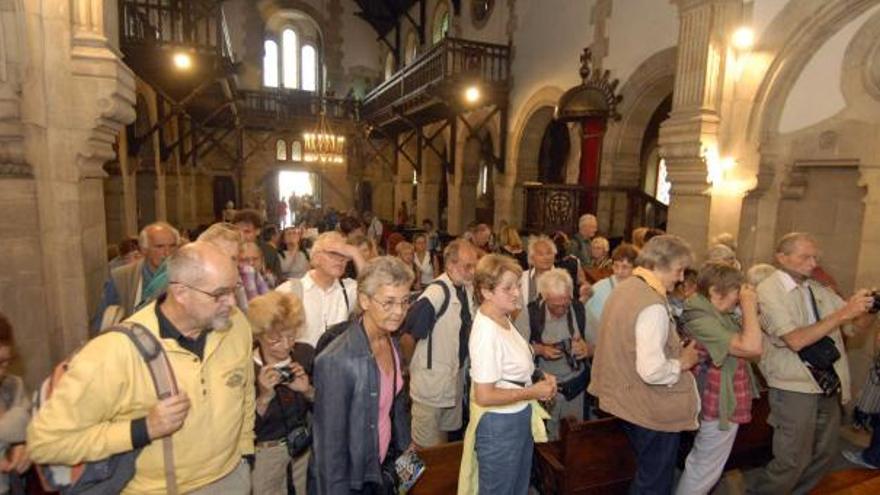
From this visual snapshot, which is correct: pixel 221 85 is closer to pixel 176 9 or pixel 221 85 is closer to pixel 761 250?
pixel 176 9

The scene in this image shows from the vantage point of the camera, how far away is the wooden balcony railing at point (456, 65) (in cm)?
988

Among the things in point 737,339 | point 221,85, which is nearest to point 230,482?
point 737,339

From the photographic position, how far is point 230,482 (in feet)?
6.23

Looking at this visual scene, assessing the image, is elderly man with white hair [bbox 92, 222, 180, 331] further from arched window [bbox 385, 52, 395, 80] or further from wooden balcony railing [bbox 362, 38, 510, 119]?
arched window [bbox 385, 52, 395, 80]

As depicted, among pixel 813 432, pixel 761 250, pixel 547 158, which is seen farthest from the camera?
pixel 547 158

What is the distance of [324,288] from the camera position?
10.3 ft

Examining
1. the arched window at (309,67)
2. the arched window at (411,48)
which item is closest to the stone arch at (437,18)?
the arched window at (411,48)

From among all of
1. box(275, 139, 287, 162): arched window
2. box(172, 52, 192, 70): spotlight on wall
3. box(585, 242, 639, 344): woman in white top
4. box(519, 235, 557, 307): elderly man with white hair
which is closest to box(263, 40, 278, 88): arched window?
box(275, 139, 287, 162): arched window

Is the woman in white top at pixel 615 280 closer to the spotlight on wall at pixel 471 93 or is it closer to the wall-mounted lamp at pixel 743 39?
the wall-mounted lamp at pixel 743 39

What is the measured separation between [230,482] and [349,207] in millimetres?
18411

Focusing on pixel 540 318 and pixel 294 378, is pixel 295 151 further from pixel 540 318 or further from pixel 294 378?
pixel 294 378

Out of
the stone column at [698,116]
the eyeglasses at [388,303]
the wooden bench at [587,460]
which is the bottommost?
the wooden bench at [587,460]

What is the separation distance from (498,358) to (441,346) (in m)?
0.90

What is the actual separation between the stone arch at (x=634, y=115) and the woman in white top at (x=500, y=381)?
20.1 feet
